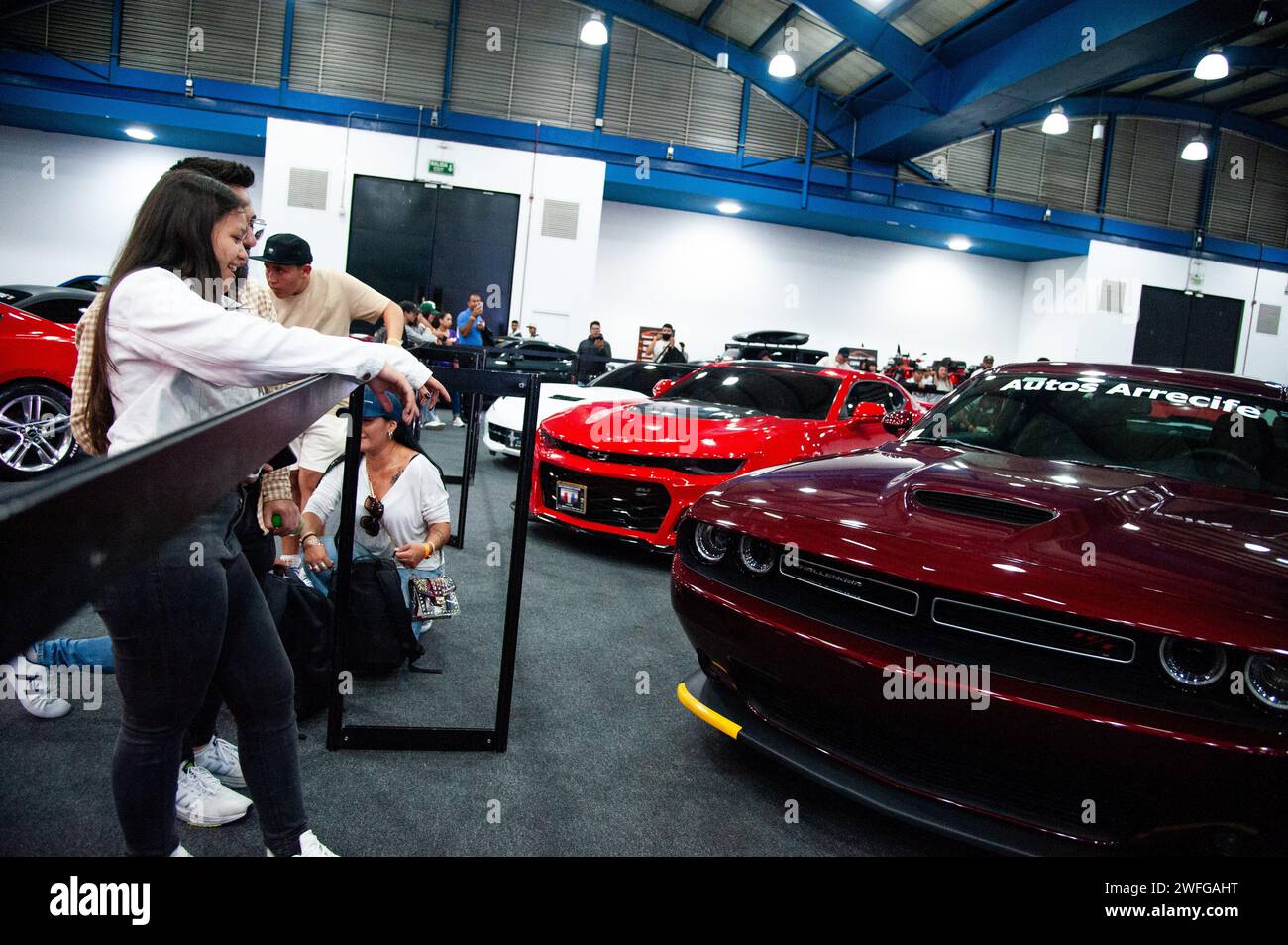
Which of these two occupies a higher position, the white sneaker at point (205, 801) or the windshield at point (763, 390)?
the windshield at point (763, 390)

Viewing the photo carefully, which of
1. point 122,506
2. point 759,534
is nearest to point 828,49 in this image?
point 759,534

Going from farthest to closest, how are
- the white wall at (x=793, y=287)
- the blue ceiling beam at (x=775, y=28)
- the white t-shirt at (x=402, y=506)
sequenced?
the white wall at (x=793, y=287)
the blue ceiling beam at (x=775, y=28)
the white t-shirt at (x=402, y=506)

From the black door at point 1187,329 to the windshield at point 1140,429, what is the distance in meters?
16.5

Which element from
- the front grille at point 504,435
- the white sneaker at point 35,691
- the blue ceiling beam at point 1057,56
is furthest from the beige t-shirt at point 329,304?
the blue ceiling beam at point 1057,56

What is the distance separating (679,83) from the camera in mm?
14438

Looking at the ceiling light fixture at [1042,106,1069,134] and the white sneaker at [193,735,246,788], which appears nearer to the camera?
the white sneaker at [193,735,246,788]

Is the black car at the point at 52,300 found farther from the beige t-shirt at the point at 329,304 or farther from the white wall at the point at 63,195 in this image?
the white wall at the point at 63,195

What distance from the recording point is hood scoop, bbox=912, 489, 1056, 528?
75.2 inches

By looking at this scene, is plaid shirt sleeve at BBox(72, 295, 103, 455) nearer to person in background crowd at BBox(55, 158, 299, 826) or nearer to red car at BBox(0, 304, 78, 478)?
person in background crowd at BBox(55, 158, 299, 826)

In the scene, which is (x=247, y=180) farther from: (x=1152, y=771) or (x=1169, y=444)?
(x=1169, y=444)

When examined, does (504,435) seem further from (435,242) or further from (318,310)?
(435,242)

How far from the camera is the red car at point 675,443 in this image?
4402 millimetres

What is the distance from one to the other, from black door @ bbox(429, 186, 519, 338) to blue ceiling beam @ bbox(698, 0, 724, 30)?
4.96 m

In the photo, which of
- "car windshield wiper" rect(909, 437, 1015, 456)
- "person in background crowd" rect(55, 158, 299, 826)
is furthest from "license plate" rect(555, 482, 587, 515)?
"person in background crowd" rect(55, 158, 299, 826)
